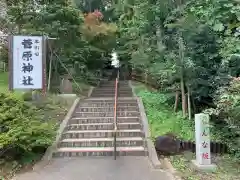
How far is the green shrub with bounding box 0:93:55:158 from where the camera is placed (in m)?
6.51

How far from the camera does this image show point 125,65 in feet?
81.0

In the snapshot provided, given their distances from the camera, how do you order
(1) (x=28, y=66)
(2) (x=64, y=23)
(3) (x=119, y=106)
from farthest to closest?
(2) (x=64, y=23) < (3) (x=119, y=106) < (1) (x=28, y=66)

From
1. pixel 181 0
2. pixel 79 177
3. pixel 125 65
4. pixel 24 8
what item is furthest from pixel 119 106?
pixel 125 65

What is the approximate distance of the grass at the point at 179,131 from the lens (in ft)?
20.5

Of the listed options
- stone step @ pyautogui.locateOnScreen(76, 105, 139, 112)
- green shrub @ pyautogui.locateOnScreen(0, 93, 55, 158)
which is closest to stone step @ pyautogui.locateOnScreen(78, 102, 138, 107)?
stone step @ pyautogui.locateOnScreen(76, 105, 139, 112)

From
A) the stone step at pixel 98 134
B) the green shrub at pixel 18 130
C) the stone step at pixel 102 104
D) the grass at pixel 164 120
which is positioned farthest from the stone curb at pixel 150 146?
the green shrub at pixel 18 130

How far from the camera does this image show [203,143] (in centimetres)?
680

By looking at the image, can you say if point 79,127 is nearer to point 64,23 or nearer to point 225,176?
point 225,176

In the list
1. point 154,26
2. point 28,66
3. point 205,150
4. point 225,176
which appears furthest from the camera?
point 154,26

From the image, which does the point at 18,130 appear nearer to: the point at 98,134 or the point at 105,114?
the point at 98,134

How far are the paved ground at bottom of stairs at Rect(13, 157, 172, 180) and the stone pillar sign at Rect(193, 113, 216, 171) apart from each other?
89cm

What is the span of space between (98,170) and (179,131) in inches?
113

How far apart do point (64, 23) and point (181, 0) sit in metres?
5.14

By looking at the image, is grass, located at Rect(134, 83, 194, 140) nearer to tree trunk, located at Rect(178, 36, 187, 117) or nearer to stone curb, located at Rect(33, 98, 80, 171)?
tree trunk, located at Rect(178, 36, 187, 117)
